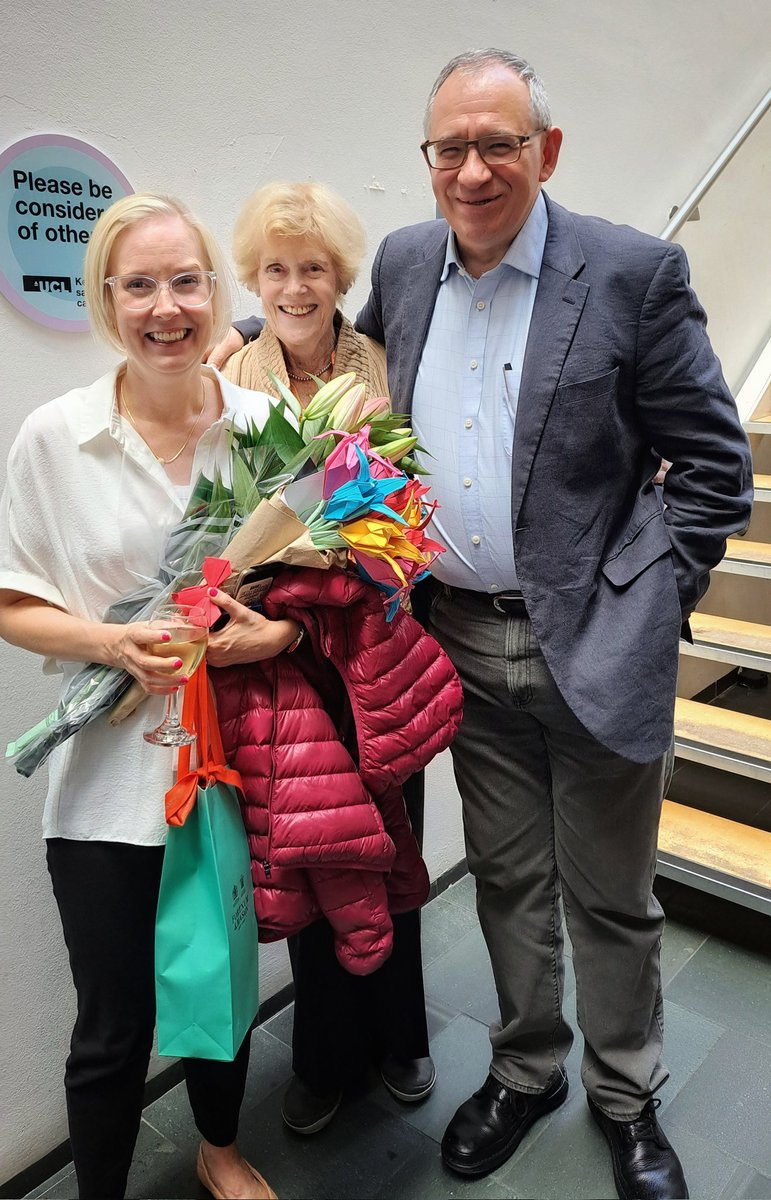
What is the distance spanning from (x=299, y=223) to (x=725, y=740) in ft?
6.60

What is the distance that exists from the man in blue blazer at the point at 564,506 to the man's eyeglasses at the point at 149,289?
44 centimetres

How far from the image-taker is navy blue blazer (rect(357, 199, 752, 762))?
1535mm

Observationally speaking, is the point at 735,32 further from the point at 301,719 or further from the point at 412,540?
the point at 301,719

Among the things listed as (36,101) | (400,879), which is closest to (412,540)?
(400,879)

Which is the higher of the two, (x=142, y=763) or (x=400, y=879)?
(x=142, y=763)

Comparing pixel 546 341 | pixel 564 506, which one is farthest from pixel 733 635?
pixel 546 341

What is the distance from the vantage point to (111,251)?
1379mm

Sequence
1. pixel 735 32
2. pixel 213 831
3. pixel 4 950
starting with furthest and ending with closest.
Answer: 1. pixel 735 32
2. pixel 4 950
3. pixel 213 831

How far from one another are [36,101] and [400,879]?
1501 millimetres

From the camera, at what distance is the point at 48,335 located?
1.74 metres

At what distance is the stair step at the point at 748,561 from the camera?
2994 millimetres

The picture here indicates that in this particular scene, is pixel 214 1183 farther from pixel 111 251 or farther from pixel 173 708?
pixel 111 251

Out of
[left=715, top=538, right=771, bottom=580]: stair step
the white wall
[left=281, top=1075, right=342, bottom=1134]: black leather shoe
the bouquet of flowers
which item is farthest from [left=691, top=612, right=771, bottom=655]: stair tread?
the bouquet of flowers

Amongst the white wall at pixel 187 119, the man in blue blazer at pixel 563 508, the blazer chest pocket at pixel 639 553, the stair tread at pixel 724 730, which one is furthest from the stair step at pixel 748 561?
the blazer chest pocket at pixel 639 553
